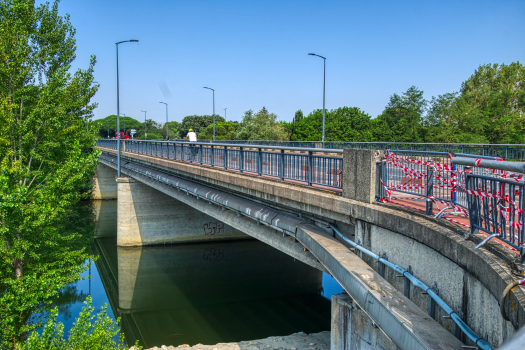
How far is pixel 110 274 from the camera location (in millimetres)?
22781

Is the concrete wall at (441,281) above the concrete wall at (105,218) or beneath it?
above

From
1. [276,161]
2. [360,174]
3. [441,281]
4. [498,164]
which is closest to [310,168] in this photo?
[360,174]

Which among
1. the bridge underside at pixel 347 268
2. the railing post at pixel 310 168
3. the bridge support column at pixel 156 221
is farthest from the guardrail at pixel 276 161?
the bridge support column at pixel 156 221

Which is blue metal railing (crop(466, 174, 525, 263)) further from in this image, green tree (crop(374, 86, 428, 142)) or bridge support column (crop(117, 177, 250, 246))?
green tree (crop(374, 86, 428, 142))

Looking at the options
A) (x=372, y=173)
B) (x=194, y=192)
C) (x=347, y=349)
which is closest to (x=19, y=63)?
(x=194, y=192)

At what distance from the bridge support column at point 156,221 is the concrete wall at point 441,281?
20.0 metres

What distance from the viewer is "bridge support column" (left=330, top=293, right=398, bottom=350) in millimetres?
6375

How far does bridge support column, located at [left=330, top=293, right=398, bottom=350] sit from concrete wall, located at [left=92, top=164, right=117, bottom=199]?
152ft

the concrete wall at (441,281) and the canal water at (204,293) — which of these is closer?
the concrete wall at (441,281)

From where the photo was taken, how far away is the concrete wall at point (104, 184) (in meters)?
49.2

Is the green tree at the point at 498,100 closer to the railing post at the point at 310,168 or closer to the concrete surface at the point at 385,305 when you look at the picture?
the railing post at the point at 310,168

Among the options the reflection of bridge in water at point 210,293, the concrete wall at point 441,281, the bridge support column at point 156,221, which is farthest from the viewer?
the bridge support column at point 156,221

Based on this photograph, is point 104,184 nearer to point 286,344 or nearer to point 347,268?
point 286,344

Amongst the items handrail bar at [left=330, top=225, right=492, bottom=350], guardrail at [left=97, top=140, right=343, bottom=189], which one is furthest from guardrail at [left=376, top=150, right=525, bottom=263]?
guardrail at [left=97, top=140, right=343, bottom=189]
